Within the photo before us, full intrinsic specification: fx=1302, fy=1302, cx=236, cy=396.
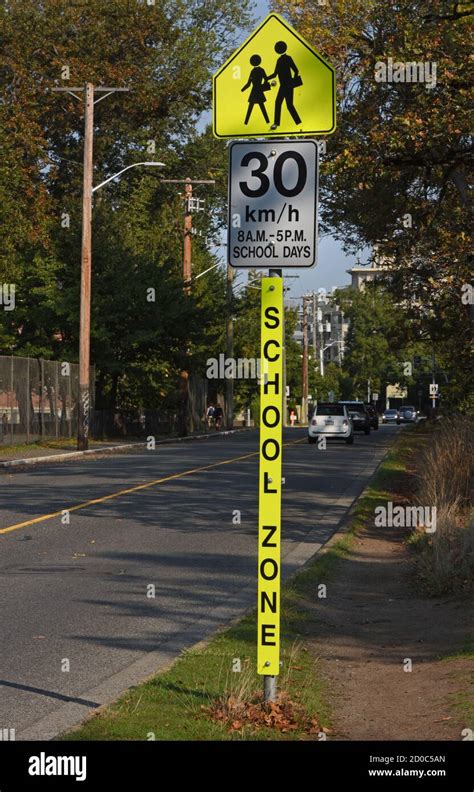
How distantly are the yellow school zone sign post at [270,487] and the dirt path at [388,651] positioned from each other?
77 centimetres

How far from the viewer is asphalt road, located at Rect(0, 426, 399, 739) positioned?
8711mm

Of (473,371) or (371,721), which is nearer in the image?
(371,721)

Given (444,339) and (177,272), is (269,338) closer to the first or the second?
(444,339)

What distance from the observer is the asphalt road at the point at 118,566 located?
8.71 metres

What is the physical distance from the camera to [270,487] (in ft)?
23.0

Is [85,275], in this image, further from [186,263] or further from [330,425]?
[186,263]

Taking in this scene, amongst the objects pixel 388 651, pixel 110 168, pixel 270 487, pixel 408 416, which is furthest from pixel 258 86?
pixel 408 416

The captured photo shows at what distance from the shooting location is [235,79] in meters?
7.30

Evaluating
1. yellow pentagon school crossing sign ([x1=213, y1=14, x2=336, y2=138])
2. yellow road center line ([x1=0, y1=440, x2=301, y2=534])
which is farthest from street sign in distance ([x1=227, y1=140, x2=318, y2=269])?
yellow road center line ([x1=0, y1=440, x2=301, y2=534])

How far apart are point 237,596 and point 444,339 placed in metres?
14.1

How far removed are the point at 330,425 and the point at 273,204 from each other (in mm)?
38301

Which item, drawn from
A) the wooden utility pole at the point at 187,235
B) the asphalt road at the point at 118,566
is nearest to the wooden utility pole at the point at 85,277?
the asphalt road at the point at 118,566

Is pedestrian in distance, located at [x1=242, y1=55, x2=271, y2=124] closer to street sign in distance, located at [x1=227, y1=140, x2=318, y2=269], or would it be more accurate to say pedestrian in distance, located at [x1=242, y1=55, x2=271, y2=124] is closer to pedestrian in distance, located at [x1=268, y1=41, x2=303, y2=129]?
pedestrian in distance, located at [x1=268, y1=41, x2=303, y2=129]

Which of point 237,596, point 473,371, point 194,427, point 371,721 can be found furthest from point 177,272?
point 371,721
